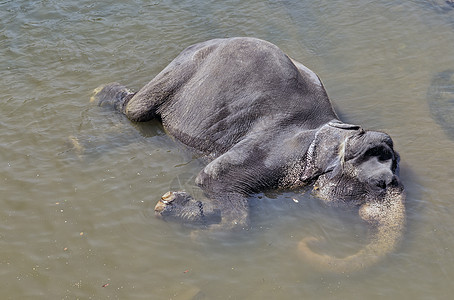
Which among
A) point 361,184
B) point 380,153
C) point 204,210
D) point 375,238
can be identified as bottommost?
point 375,238

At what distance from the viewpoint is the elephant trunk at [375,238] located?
207 inches

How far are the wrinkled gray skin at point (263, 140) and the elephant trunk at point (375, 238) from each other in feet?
0.03

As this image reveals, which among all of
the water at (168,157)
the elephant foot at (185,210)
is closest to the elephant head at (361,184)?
the water at (168,157)

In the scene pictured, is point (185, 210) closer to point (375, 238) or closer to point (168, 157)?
point (168, 157)

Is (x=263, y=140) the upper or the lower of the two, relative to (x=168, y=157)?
upper

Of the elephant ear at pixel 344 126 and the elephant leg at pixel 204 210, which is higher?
the elephant ear at pixel 344 126

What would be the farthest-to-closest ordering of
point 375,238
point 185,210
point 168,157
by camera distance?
point 168,157, point 185,210, point 375,238

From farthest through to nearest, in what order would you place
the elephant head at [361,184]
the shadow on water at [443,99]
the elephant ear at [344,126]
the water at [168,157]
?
the shadow on water at [443,99]
the elephant ear at [344,126]
the elephant head at [361,184]
the water at [168,157]

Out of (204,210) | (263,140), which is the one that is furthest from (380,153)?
(204,210)

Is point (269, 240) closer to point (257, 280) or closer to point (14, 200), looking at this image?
point (257, 280)

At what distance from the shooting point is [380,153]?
234 inches

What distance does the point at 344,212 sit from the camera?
19.7 ft

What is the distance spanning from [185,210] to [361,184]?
197cm

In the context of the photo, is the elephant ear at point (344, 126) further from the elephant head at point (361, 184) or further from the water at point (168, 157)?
the water at point (168, 157)
